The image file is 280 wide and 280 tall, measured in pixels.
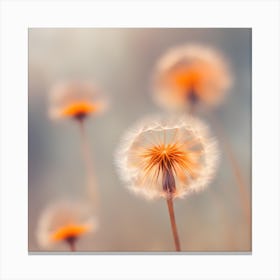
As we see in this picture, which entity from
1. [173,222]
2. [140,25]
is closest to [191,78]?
[140,25]

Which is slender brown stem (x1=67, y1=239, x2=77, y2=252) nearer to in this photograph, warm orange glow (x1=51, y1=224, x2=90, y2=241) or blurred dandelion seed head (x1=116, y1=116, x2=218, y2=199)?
warm orange glow (x1=51, y1=224, x2=90, y2=241)

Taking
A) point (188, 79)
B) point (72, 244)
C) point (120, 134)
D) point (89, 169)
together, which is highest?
point (188, 79)

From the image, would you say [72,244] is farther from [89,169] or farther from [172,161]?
[172,161]

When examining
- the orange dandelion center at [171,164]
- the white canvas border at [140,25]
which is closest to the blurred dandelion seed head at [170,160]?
the orange dandelion center at [171,164]

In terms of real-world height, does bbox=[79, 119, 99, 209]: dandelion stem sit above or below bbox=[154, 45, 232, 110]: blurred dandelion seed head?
below

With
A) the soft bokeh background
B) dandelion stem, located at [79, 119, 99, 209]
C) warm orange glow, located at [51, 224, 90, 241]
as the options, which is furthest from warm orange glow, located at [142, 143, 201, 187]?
warm orange glow, located at [51, 224, 90, 241]
